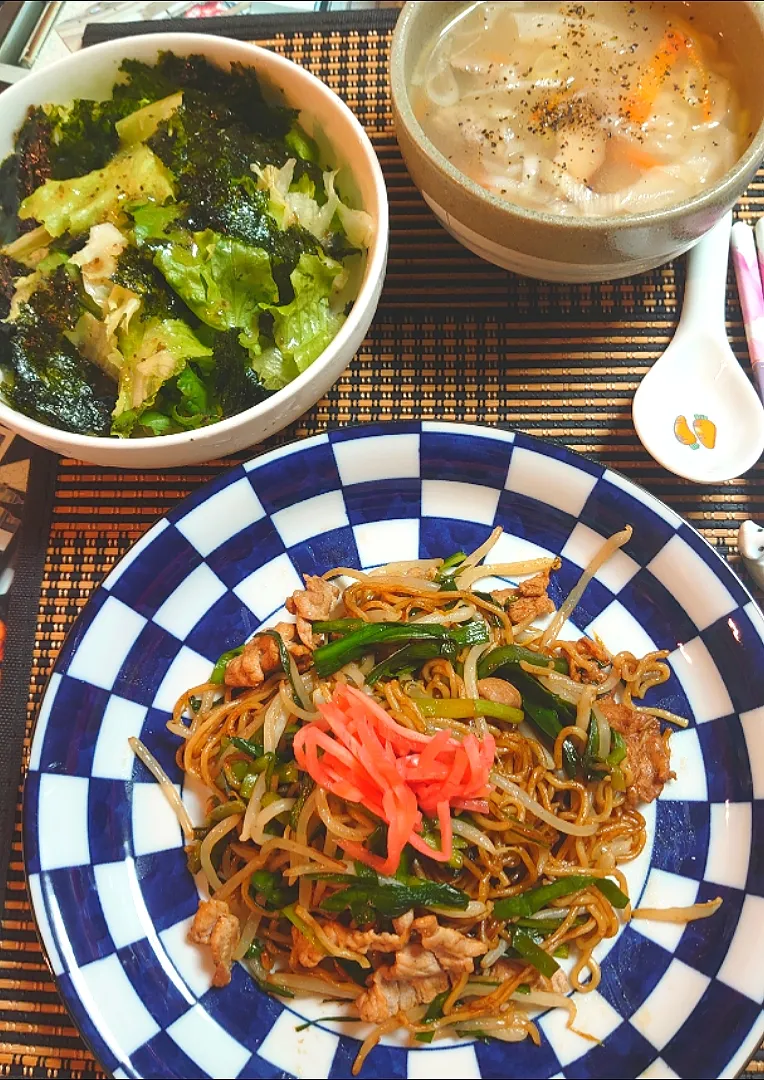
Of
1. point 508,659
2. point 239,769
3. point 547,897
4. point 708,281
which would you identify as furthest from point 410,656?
point 708,281

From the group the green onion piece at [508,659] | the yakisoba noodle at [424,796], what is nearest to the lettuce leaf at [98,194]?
the yakisoba noodle at [424,796]

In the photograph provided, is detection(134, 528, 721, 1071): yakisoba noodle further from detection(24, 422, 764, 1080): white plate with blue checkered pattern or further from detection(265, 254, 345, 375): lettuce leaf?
detection(265, 254, 345, 375): lettuce leaf

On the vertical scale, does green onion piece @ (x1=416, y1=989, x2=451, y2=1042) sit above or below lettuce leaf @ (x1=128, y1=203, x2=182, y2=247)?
below

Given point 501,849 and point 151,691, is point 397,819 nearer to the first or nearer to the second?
point 501,849

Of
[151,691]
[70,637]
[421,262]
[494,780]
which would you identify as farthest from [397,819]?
[421,262]

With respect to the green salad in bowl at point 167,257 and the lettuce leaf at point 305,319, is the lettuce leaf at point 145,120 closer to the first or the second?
the green salad in bowl at point 167,257

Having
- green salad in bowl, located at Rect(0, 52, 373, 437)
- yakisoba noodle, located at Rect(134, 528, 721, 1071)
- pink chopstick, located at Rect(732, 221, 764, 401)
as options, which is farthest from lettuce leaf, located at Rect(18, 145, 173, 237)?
pink chopstick, located at Rect(732, 221, 764, 401)
